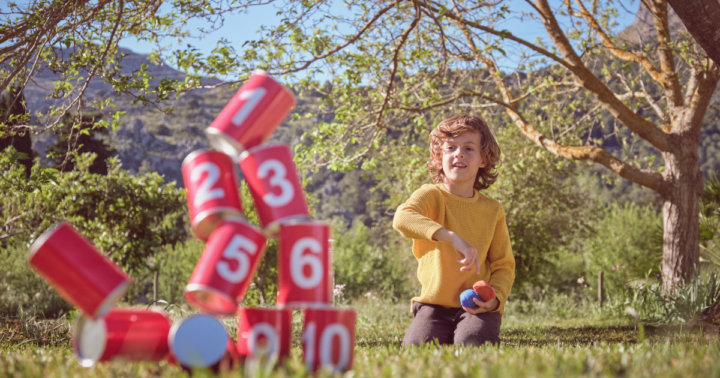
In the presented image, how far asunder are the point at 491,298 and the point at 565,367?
160cm

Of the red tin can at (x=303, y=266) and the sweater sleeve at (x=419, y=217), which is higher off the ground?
the sweater sleeve at (x=419, y=217)

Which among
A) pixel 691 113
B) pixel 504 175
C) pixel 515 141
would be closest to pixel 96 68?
pixel 691 113

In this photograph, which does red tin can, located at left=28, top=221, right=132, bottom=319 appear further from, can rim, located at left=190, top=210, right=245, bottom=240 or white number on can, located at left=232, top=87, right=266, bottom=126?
white number on can, located at left=232, top=87, right=266, bottom=126

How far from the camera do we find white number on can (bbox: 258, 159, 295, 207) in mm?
1555

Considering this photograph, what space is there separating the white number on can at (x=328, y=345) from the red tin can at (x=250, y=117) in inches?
22.5

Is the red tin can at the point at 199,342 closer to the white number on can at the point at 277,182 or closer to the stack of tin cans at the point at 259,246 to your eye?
the stack of tin cans at the point at 259,246

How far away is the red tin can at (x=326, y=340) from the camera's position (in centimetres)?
149

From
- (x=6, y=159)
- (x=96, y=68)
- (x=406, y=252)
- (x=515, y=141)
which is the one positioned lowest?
(x=406, y=252)

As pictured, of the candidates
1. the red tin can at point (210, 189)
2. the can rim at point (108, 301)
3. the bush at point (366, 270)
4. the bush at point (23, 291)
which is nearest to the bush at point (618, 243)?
the bush at point (366, 270)

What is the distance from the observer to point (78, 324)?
148 cm

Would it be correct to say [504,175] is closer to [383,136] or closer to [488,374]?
[383,136]

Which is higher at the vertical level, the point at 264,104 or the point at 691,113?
the point at 691,113

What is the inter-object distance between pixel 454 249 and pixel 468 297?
317mm

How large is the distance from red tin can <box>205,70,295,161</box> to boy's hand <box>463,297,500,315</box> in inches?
71.2
